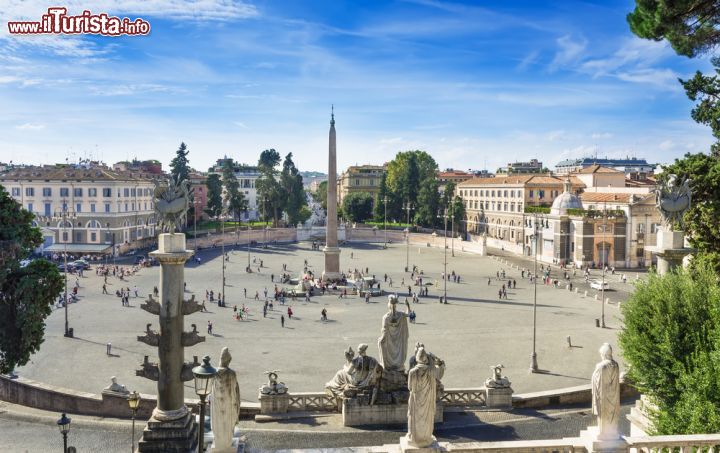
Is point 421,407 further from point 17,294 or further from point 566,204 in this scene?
point 566,204

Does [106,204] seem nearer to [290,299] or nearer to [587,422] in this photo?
[290,299]

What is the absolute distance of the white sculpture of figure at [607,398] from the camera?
7.73 m

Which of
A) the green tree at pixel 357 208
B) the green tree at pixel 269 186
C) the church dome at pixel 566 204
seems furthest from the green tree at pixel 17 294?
the green tree at pixel 357 208

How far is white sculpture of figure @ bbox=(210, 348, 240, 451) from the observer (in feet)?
27.5

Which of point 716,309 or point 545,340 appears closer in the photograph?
point 716,309

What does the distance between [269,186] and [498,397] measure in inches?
2797

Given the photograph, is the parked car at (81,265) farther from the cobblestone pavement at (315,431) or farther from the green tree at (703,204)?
the green tree at (703,204)

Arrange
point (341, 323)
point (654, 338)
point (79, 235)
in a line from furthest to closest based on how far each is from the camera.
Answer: point (79, 235) → point (341, 323) → point (654, 338)

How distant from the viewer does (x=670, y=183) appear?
14.3 m

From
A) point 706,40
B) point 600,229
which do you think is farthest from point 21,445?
point 600,229

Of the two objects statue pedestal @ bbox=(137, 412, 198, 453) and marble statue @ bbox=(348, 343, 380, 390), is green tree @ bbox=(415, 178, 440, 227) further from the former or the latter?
statue pedestal @ bbox=(137, 412, 198, 453)

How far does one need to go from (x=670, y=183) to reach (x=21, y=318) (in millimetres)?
18221

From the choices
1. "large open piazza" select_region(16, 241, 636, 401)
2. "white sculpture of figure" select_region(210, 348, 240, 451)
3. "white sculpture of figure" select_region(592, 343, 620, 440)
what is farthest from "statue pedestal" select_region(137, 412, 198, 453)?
"large open piazza" select_region(16, 241, 636, 401)

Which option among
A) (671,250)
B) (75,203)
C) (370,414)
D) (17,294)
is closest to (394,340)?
(370,414)
